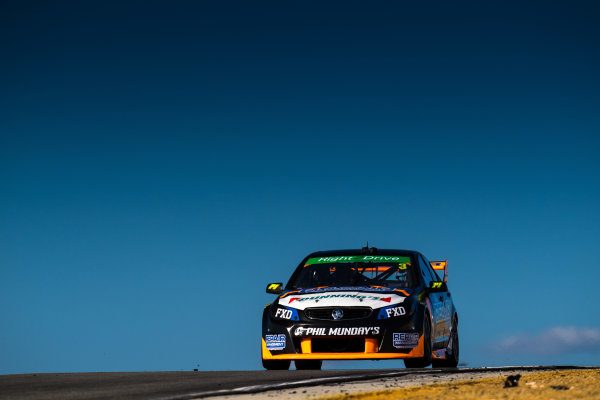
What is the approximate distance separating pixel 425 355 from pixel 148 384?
449 cm

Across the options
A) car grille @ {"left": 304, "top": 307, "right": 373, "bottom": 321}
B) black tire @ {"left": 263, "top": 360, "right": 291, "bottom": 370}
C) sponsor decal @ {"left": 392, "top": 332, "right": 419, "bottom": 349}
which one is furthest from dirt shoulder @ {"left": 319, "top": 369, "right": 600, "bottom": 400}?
black tire @ {"left": 263, "top": 360, "right": 291, "bottom": 370}

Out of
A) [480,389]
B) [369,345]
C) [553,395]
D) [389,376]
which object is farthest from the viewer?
[369,345]

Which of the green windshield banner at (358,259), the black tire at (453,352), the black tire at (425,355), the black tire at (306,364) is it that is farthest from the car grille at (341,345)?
the black tire at (453,352)

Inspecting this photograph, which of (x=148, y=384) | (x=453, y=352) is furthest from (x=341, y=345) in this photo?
(x=148, y=384)

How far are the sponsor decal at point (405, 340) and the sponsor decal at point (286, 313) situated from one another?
126 centimetres

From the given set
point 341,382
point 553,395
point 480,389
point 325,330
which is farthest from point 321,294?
point 553,395

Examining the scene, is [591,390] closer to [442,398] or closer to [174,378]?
[442,398]

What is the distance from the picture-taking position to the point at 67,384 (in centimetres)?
870

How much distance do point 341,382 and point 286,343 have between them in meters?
3.60

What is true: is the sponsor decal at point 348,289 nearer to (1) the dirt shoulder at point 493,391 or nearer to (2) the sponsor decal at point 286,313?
(2) the sponsor decal at point 286,313

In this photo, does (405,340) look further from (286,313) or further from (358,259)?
(358,259)

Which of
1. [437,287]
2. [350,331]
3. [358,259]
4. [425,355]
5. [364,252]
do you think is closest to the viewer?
[350,331]

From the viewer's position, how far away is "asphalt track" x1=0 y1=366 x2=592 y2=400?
7391 millimetres

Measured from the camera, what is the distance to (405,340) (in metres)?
11.7
